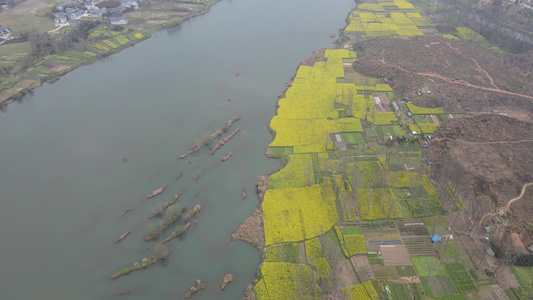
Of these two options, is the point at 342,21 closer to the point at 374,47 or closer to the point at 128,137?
the point at 374,47

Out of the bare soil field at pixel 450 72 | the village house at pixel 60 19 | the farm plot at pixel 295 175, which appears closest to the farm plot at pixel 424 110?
the bare soil field at pixel 450 72

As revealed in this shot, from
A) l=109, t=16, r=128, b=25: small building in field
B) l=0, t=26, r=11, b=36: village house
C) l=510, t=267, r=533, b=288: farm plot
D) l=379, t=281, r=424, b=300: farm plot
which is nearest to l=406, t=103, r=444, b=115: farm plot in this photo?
l=510, t=267, r=533, b=288: farm plot

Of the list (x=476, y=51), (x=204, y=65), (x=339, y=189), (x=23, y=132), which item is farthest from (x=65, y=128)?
(x=476, y=51)

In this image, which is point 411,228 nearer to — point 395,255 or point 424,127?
point 395,255

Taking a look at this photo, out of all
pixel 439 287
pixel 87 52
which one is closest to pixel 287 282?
pixel 439 287

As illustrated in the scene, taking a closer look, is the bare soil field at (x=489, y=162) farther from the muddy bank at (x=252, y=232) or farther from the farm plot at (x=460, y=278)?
the muddy bank at (x=252, y=232)

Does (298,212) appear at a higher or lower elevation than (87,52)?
lower

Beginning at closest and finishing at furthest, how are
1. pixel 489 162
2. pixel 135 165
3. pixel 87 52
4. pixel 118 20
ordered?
pixel 489 162 < pixel 135 165 < pixel 87 52 < pixel 118 20

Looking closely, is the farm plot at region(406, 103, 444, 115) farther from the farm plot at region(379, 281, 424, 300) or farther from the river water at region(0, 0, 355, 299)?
the farm plot at region(379, 281, 424, 300)
